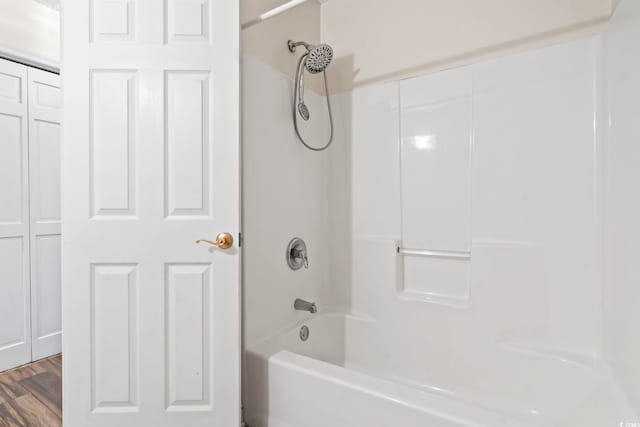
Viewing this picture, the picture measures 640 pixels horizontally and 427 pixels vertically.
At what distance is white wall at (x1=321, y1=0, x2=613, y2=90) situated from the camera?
59.9 inches

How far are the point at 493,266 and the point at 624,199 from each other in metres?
0.59

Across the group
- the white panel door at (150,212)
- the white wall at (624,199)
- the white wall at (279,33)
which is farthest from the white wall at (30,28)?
the white wall at (624,199)

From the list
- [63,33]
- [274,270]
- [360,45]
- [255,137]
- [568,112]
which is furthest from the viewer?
[360,45]

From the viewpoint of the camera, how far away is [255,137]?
5.41 feet

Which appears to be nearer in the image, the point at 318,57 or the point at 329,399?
the point at 329,399

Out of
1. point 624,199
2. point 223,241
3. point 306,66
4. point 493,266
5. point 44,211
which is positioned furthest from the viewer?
point 44,211

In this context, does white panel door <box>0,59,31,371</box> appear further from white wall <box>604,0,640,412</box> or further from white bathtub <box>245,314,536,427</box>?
white wall <box>604,0,640,412</box>

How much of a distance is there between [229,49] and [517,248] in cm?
158

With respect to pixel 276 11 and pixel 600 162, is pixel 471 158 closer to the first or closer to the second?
pixel 600 162

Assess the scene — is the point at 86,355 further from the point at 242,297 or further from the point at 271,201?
the point at 271,201

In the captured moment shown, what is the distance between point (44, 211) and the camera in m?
2.37

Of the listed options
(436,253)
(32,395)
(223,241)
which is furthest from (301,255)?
(32,395)

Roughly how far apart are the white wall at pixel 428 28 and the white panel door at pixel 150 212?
0.90m

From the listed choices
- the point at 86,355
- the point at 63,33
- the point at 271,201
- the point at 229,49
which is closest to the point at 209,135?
the point at 229,49
